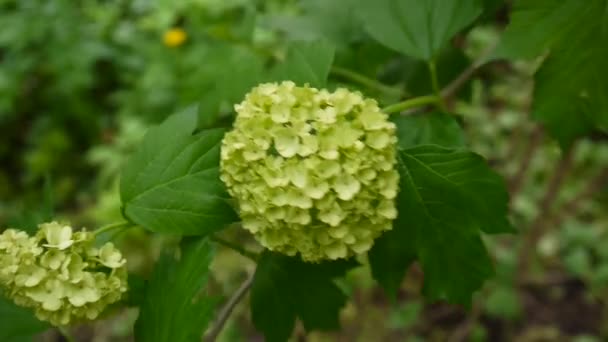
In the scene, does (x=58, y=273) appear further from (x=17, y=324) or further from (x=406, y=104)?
(x=406, y=104)

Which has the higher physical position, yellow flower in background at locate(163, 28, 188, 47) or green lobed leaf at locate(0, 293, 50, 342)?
green lobed leaf at locate(0, 293, 50, 342)

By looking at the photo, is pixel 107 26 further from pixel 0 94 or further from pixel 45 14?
pixel 0 94

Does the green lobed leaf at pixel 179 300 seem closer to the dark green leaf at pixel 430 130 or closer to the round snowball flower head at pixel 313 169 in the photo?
the round snowball flower head at pixel 313 169

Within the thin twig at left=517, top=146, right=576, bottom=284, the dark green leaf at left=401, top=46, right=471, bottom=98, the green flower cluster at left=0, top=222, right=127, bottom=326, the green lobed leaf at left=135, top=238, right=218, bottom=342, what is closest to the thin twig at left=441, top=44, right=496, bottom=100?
the dark green leaf at left=401, top=46, right=471, bottom=98

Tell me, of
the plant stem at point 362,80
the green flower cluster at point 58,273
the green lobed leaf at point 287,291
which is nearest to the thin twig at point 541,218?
the plant stem at point 362,80

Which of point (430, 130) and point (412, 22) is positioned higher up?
point (412, 22)

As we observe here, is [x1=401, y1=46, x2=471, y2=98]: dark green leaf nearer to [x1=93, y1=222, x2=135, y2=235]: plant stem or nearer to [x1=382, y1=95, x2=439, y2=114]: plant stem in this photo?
[x1=382, y1=95, x2=439, y2=114]: plant stem

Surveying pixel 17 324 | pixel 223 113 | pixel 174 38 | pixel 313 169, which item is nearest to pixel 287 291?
pixel 313 169
